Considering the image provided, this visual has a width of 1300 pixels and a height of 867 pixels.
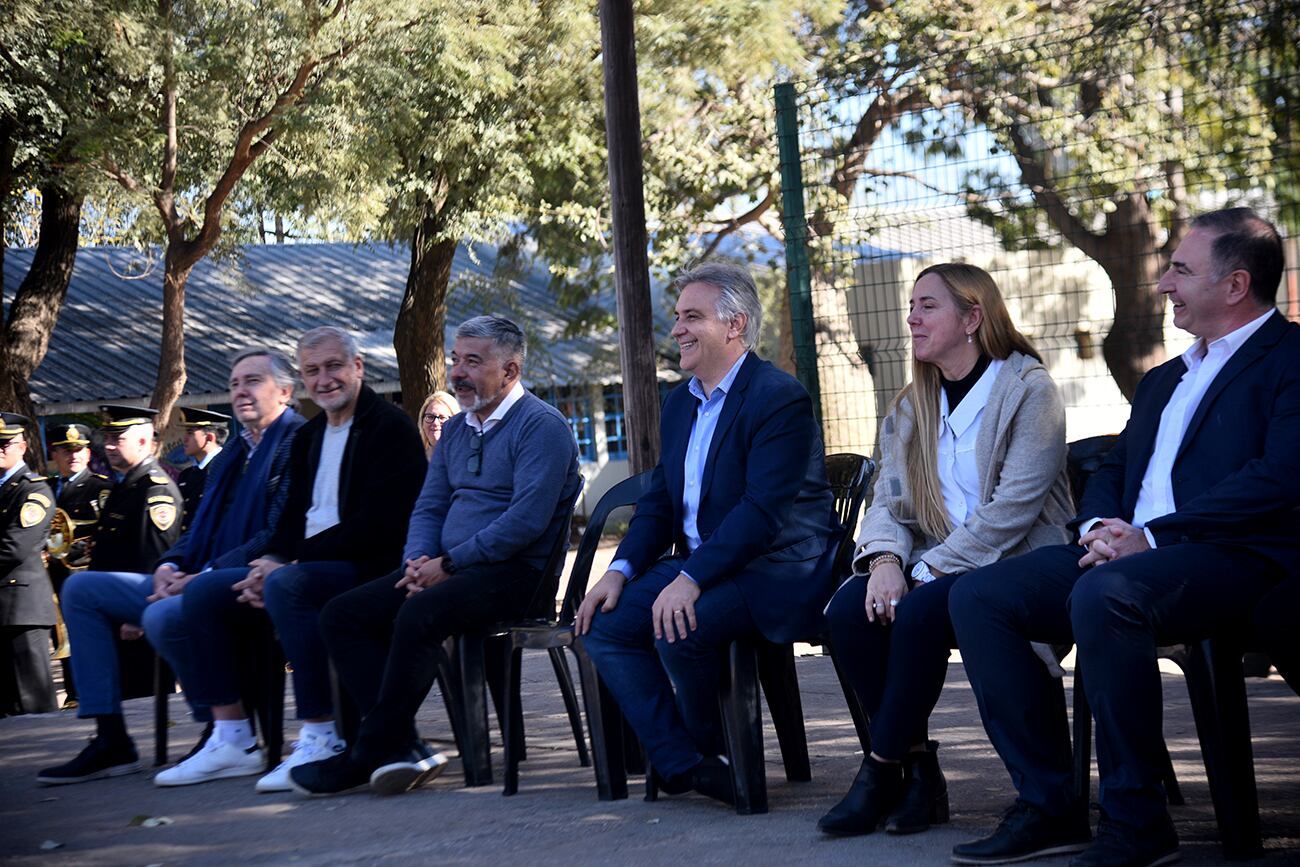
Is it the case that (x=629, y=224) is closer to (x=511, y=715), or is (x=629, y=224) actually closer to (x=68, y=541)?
(x=511, y=715)

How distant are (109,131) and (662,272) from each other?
10722 millimetres

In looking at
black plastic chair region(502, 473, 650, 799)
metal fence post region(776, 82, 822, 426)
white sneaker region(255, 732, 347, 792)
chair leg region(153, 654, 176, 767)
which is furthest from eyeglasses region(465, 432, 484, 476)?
metal fence post region(776, 82, 822, 426)

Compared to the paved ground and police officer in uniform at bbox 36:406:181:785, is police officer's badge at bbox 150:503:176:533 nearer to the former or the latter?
police officer in uniform at bbox 36:406:181:785

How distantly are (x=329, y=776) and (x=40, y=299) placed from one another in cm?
1171

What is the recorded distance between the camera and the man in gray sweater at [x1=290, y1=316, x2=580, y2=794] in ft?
17.7

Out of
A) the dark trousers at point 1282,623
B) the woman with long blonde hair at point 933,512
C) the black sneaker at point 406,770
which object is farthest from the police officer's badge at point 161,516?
the dark trousers at point 1282,623

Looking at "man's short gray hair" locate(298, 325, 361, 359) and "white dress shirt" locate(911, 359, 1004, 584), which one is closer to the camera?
"white dress shirt" locate(911, 359, 1004, 584)

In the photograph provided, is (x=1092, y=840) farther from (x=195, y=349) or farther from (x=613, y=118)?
(x=195, y=349)

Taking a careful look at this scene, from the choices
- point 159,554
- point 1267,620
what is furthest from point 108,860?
point 1267,620

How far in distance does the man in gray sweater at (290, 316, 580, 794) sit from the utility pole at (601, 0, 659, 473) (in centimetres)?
189

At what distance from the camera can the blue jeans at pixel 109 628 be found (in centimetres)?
609

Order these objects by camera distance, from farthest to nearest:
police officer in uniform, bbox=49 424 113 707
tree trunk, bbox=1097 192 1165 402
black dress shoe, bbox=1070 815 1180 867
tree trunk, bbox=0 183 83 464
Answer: tree trunk, bbox=0 183 83 464 → police officer in uniform, bbox=49 424 113 707 → tree trunk, bbox=1097 192 1165 402 → black dress shoe, bbox=1070 815 1180 867

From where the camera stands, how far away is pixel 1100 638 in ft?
12.3

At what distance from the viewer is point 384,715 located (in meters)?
5.38
